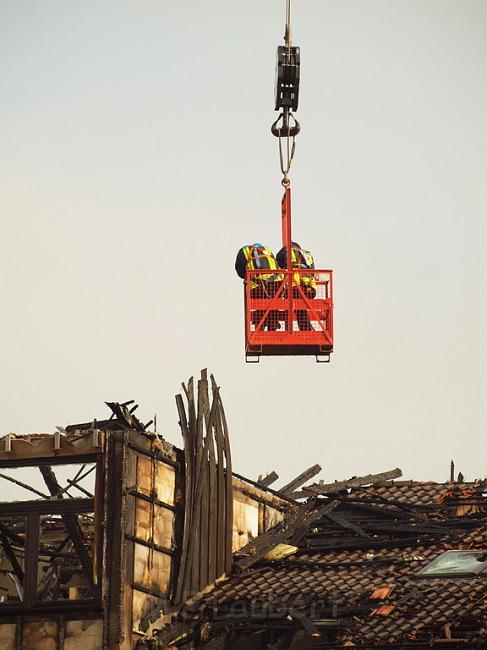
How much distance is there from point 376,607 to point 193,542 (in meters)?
4.21

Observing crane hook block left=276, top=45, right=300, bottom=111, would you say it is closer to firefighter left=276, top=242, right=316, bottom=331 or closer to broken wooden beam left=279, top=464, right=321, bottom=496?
firefighter left=276, top=242, right=316, bottom=331

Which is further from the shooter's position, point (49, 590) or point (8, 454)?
point (49, 590)

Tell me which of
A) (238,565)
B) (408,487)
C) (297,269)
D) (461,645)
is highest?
(297,269)

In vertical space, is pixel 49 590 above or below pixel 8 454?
below

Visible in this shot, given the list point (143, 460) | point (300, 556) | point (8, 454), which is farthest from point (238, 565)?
point (8, 454)

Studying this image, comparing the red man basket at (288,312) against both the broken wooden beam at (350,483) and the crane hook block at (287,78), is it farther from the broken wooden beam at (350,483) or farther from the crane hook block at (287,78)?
the broken wooden beam at (350,483)

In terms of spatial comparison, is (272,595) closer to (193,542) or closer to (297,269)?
(193,542)

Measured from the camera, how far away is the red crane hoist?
86.5 feet

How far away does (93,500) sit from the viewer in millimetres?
25469

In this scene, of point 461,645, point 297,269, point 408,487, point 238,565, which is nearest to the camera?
point 461,645

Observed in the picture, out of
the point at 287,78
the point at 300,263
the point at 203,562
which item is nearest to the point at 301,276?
the point at 300,263

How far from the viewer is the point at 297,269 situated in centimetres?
2712

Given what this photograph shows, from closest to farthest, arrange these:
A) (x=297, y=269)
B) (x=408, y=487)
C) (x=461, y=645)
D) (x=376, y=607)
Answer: (x=461, y=645) < (x=376, y=607) < (x=297, y=269) < (x=408, y=487)

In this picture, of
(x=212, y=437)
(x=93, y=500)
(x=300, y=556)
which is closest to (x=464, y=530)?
(x=300, y=556)
